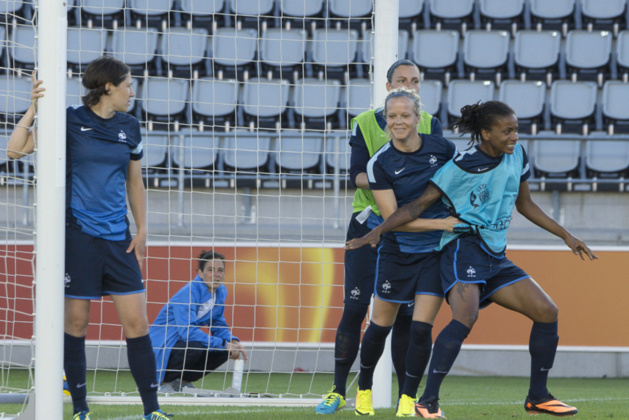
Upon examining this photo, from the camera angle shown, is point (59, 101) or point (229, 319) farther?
point (229, 319)

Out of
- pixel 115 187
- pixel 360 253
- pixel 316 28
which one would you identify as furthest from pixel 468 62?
pixel 115 187

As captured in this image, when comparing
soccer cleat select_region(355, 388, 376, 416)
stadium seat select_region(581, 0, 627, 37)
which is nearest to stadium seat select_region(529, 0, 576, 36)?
stadium seat select_region(581, 0, 627, 37)

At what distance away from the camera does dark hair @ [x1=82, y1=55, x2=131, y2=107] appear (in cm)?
381

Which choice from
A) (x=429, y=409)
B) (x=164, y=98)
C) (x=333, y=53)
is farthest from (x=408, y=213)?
(x=333, y=53)

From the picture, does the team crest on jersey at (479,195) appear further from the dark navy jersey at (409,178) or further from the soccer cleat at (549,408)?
the soccer cleat at (549,408)

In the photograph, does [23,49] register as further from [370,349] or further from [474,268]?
[474,268]

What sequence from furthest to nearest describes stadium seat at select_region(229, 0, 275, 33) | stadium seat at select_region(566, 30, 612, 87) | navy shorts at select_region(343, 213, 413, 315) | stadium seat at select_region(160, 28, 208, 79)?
stadium seat at select_region(229, 0, 275, 33)
stadium seat at select_region(566, 30, 612, 87)
stadium seat at select_region(160, 28, 208, 79)
navy shorts at select_region(343, 213, 413, 315)

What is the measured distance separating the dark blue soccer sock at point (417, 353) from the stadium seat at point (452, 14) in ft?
27.6

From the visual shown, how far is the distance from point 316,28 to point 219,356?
257 inches

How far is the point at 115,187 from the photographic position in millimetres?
3799

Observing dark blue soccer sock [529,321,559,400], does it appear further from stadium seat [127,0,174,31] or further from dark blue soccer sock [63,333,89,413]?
stadium seat [127,0,174,31]

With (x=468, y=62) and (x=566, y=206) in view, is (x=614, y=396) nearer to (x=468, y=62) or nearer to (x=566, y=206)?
(x=566, y=206)

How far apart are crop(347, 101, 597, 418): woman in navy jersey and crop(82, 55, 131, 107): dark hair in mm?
1378

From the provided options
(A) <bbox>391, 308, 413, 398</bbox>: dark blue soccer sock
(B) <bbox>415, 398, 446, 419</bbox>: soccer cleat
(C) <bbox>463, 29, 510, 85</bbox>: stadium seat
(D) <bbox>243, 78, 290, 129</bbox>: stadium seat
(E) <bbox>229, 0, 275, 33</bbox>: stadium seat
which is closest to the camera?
(B) <bbox>415, 398, 446, 419</bbox>: soccer cleat
